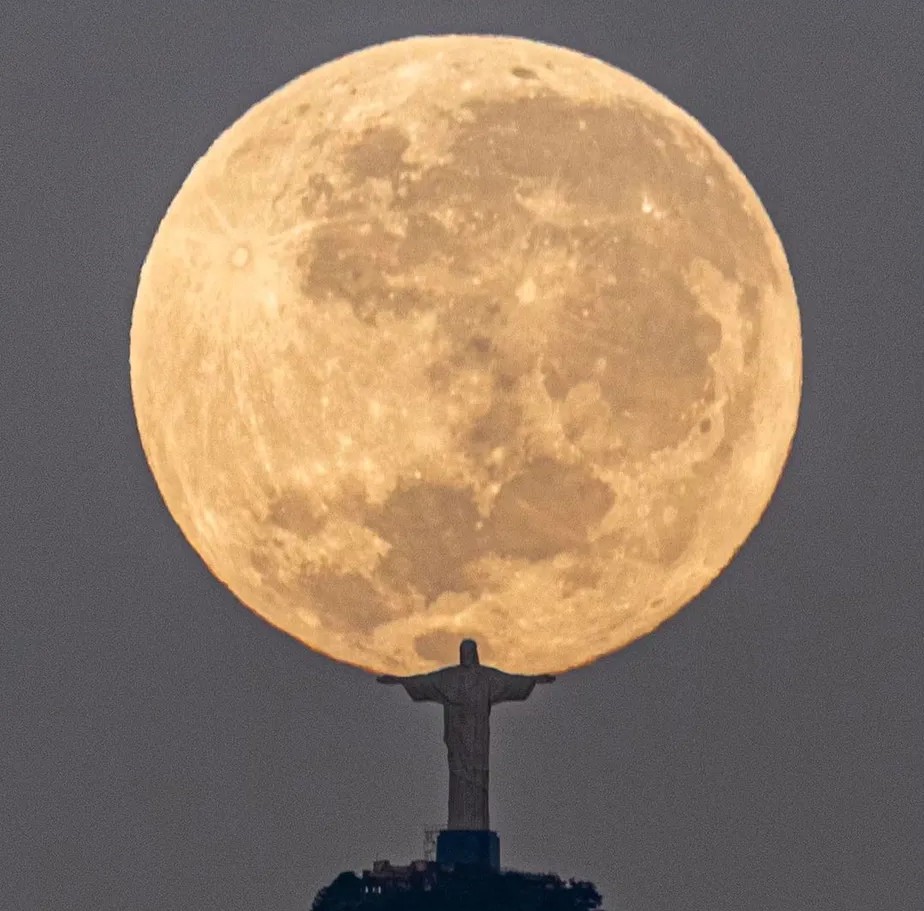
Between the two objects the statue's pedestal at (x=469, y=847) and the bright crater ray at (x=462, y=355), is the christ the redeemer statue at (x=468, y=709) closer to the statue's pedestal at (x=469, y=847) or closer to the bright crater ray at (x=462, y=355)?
the statue's pedestal at (x=469, y=847)

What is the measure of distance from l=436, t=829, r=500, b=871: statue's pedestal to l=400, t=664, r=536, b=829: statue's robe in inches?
8.4

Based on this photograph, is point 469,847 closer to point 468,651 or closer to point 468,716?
point 468,716

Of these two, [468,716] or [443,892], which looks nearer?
[443,892]

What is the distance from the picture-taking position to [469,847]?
6675cm

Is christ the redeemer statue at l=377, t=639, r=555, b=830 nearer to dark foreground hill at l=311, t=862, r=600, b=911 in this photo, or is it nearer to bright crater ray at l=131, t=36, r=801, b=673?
bright crater ray at l=131, t=36, r=801, b=673

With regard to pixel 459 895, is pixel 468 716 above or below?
above

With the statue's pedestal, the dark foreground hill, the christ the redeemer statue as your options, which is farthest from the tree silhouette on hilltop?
the christ the redeemer statue

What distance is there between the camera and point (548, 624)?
64750 mm

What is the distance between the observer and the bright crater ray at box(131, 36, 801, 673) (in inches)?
2472

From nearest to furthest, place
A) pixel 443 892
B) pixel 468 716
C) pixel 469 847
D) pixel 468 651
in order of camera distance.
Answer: pixel 468 651, pixel 443 892, pixel 469 847, pixel 468 716

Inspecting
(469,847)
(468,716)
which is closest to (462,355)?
(468,716)

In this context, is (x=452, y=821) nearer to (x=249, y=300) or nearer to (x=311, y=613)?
(x=311, y=613)

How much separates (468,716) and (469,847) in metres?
1.95

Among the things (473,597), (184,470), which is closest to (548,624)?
(473,597)
